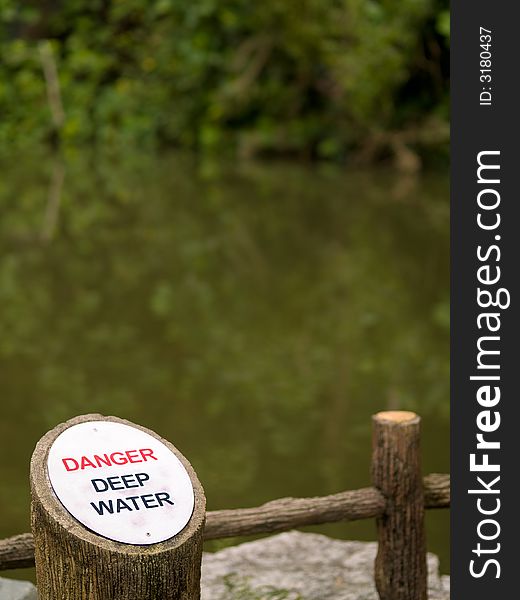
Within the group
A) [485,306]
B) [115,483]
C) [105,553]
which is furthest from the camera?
[485,306]

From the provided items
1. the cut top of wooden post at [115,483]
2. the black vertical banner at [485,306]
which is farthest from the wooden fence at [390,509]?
the cut top of wooden post at [115,483]

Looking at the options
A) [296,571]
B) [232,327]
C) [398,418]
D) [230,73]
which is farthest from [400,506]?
[230,73]

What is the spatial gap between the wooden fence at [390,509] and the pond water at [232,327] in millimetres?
577

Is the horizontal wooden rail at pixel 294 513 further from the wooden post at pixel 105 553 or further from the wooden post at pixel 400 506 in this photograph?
the wooden post at pixel 105 553

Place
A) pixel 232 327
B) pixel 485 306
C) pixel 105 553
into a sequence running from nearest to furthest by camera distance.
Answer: pixel 105 553, pixel 485 306, pixel 232 327

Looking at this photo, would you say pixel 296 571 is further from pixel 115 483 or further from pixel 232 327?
pixel 232 327

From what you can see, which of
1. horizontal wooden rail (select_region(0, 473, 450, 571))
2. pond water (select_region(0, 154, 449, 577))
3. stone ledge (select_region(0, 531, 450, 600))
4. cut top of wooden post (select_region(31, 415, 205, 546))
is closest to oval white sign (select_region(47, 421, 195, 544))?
cut top of wooden post (select_region(31, 415, 205, 546))

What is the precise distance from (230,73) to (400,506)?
540 inches

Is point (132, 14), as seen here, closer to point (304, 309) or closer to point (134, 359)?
point (304, 309)

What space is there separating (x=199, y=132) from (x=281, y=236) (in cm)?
703

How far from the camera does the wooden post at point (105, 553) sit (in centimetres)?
216

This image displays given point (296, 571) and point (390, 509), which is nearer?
point (390, 509)

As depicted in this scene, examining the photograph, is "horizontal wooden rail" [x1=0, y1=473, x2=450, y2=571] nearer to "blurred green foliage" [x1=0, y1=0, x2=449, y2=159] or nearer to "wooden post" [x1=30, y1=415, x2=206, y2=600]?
"wooden post" [x1=30, y1=415, x2=206, y2=600]

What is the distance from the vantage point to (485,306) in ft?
8.63
